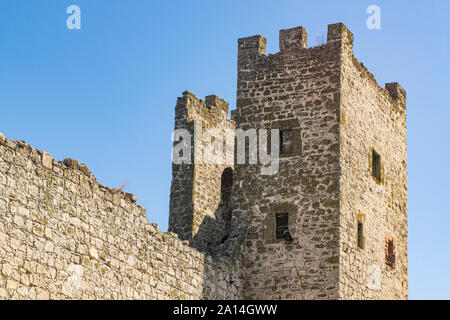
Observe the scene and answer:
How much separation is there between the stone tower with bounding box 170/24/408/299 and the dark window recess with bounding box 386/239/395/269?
4 cm

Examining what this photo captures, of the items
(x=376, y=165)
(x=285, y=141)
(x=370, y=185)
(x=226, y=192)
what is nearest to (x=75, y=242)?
(x=285, y=141)

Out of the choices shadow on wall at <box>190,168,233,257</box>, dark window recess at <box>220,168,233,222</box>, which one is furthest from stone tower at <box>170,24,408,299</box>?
dark window recess at <box>220,168,233,222</box>

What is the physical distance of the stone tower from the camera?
16.5 metres

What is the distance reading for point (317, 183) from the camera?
16.9m

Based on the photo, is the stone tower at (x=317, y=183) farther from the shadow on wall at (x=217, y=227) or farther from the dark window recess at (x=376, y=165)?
the shadow on wall at (x=217, y=227)

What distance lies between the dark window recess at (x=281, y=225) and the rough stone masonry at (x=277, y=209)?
0.02 m

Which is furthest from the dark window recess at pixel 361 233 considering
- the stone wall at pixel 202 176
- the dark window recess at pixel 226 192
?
the dark window recess at pixel 226 192

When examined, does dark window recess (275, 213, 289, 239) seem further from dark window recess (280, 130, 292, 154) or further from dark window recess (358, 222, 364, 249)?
dark window recess (358, 222, 364, 249)

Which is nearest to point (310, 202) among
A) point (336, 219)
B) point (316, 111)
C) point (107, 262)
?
point (336, 219)

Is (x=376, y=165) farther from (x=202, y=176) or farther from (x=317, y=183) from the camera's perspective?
(x=202, y=176)

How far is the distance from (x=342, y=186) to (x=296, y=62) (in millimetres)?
2700

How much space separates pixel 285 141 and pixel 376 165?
2300mm

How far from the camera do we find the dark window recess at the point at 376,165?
60.8 ft
